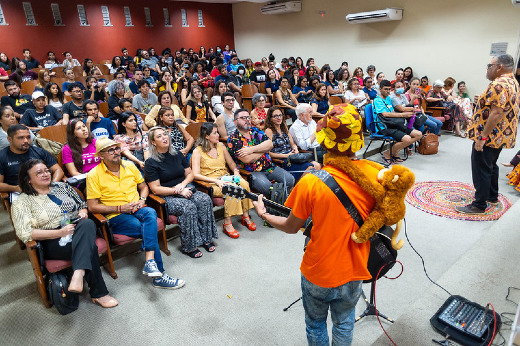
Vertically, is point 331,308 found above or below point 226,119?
below

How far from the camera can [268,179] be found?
3377 millimetres

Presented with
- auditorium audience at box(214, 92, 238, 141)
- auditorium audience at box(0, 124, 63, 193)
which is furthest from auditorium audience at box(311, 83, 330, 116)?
auditorium audience at box(0, 124, 63, 193)

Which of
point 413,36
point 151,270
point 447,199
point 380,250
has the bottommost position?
point 447,199

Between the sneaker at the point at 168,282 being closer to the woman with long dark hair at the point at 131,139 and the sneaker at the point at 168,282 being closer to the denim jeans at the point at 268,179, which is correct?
the denim jeans at the point at 268,179

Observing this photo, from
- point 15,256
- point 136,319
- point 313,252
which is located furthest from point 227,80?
point 313,252

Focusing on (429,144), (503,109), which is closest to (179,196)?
(503,109)

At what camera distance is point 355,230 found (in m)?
1.25

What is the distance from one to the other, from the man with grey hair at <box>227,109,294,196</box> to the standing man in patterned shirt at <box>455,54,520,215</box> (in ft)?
5.75

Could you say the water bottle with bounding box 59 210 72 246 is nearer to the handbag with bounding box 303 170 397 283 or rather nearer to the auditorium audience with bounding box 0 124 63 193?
the auditorium audience with bounding box 0 124 63 193

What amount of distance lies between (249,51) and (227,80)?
23.3 feet

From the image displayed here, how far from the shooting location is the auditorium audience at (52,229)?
84.0 inches

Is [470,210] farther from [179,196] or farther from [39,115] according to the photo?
[39,115]

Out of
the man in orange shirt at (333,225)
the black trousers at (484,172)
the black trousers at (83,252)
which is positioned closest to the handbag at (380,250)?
the man in orange shirt at (333,225)

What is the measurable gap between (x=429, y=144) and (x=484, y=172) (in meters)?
2.25
